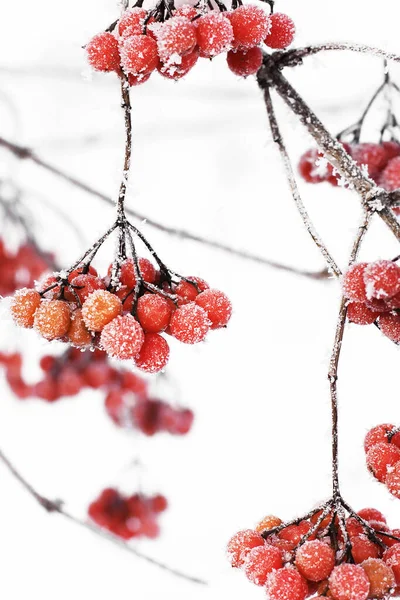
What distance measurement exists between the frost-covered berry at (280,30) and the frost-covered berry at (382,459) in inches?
11.0

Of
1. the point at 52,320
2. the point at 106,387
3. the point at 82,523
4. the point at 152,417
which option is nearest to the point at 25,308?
the point at 52,320

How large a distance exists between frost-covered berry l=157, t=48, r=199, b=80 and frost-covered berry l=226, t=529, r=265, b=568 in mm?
285

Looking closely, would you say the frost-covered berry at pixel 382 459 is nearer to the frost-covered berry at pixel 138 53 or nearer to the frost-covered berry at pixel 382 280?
the frost-covered berry at pixel 382 280

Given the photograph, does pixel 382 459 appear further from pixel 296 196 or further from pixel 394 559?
pixel 296 196

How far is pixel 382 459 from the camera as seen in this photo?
1.38 feet

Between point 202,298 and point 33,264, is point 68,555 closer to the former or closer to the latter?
point 33,264

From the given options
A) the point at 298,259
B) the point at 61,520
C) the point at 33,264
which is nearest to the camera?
the point at 33,264

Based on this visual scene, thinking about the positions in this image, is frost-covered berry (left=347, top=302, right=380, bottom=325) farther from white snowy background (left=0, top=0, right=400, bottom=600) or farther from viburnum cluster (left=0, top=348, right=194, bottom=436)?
white snowy background (left=0, top=0, right=400, bottom=600)

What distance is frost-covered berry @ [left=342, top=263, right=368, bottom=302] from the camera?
39 cm

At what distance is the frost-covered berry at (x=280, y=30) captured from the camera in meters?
0.46

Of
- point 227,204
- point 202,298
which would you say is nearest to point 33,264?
point 202,298

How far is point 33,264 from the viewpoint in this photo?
1.00 metres

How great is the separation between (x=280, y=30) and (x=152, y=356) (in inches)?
9.3

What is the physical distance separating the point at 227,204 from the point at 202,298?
138 centimetres
